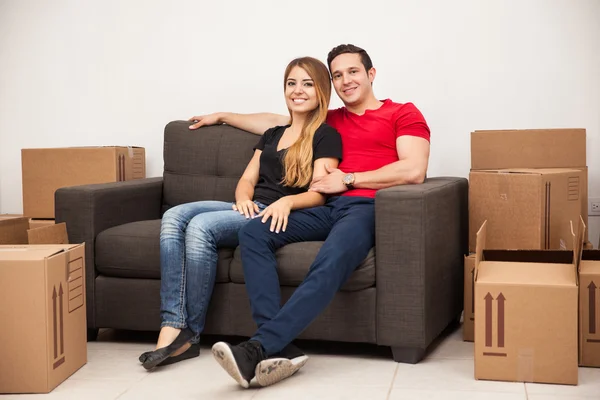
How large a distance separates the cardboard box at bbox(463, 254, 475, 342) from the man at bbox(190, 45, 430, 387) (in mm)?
373

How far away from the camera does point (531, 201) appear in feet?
9.01

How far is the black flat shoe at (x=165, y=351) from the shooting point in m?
2.41

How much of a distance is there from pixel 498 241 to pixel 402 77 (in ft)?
3.38

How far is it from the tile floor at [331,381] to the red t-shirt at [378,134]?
627 millimetres

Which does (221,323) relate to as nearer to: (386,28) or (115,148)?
(115,148)

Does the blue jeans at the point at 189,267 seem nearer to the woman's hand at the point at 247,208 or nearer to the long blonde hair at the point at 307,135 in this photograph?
the woman's hand at the point at 247,208

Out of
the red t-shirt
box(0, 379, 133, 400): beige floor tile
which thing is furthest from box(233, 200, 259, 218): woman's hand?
box(0, 379, 133, 400): beige floor tile

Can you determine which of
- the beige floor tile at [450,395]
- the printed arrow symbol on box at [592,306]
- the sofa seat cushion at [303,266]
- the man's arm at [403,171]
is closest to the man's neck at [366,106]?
the man's arm at [403,171]

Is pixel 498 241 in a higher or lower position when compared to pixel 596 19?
lower

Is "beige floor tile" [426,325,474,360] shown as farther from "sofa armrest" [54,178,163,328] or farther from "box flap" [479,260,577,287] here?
"sofa armrest" [54,178,163,328]

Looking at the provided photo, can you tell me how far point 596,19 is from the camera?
11.0ft

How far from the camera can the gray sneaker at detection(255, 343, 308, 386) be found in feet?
7.21

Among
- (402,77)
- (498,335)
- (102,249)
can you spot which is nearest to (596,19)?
(402,77)

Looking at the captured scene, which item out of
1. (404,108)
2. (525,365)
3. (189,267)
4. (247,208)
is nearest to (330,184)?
(247,208)
